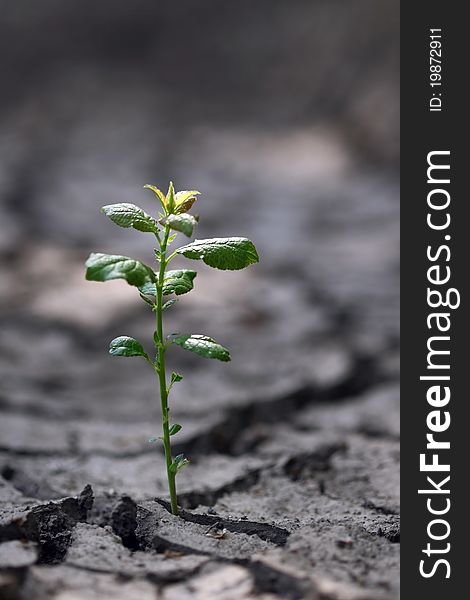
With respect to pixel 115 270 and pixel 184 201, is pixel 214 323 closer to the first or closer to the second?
pixel 184 201

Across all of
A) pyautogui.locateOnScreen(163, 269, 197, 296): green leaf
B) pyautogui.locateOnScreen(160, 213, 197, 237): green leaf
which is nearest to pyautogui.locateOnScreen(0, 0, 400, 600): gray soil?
pyautogui.locateOnScreen(163, 269, 197, 296): green leaf

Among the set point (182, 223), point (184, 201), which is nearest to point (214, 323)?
point (184, 201)

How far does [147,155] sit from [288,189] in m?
1.26

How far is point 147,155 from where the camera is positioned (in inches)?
243

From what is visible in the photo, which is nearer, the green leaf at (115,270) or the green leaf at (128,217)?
the green leaf at (115,270)

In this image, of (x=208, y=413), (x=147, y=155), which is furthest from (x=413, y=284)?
(x=147, y=155)

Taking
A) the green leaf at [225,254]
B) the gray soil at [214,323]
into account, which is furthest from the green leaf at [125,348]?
the gray soil at [214,323]

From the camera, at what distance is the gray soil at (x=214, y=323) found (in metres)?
1.42

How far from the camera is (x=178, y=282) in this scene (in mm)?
1479

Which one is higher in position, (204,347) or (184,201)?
(184,201)

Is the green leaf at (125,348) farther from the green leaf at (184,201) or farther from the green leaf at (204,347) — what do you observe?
the green leaf at (184,201)

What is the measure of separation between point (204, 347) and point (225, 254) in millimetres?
174

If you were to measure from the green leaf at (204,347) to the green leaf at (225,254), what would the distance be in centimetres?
14

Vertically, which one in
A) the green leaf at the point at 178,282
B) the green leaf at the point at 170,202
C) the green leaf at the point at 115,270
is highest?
the green leaf at the point at 170,202
